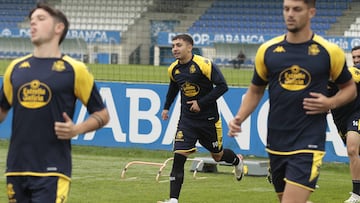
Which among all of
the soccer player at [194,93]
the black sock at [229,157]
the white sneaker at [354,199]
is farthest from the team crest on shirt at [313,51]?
the black sock at [229,157]

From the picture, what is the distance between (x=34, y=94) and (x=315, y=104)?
2269 millimetres

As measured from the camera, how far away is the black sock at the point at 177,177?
36.0 ft

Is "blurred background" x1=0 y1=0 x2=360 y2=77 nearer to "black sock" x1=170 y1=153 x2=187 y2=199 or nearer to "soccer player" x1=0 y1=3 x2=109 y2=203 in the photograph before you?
"black sock" x1=170 y1=153 x2=187 y2=199

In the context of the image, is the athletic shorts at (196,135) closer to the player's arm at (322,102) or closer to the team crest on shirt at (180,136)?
the team crest on shirt at (180,136)

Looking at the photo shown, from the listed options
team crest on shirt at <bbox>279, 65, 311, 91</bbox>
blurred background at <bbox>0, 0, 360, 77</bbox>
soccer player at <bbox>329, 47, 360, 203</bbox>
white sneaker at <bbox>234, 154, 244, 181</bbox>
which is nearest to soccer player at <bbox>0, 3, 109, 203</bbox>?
team crest on shirt at <bbox>279, 65, 311, 91</bbox>

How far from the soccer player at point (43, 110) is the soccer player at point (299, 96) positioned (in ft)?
5.43

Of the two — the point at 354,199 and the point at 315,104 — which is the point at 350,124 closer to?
the point at 354,199

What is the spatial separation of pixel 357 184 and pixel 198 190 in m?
2.23

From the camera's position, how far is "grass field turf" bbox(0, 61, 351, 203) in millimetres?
11812

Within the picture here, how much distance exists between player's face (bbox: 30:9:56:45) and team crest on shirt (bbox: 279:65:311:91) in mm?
2045

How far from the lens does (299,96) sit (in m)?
7.30

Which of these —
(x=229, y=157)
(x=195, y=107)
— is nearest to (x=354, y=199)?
(x=229, y=157)

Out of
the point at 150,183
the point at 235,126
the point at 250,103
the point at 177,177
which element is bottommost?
the point at 150,183

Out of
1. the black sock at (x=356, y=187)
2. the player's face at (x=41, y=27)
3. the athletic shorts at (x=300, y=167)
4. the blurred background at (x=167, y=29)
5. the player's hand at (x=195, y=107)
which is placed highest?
the player's face at (x=41, y=27)
